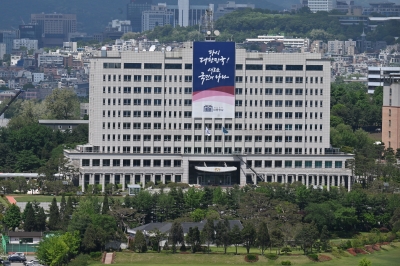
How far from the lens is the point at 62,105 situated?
530ft

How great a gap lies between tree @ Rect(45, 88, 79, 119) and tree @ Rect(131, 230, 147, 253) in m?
67.7

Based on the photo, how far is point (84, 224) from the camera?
9394 centimetres

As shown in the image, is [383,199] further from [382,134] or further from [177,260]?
[382,134]

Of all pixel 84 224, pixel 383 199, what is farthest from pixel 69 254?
pixel 383 199

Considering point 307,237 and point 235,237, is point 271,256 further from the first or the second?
point 307,237

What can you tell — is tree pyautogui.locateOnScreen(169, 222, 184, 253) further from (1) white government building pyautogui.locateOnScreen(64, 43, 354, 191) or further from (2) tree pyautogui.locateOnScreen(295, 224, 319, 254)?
(1) white government building pyautogui.locateOnScreen(64, 43, 354, 191)

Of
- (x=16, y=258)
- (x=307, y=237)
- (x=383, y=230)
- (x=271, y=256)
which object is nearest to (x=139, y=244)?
(x=16, y=258)

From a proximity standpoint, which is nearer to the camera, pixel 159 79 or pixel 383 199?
pixel 383 199

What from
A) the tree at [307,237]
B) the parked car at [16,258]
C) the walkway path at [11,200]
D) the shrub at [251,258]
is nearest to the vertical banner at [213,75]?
the walkway path at [11,200]

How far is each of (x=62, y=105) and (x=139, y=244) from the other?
70.3 m

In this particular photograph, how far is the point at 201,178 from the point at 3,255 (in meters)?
30.1

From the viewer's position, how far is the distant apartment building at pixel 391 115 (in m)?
137

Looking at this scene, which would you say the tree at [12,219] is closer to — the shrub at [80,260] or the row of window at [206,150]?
the shrub at [80,260]

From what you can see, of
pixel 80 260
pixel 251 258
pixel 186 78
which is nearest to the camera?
pixel 80 260
